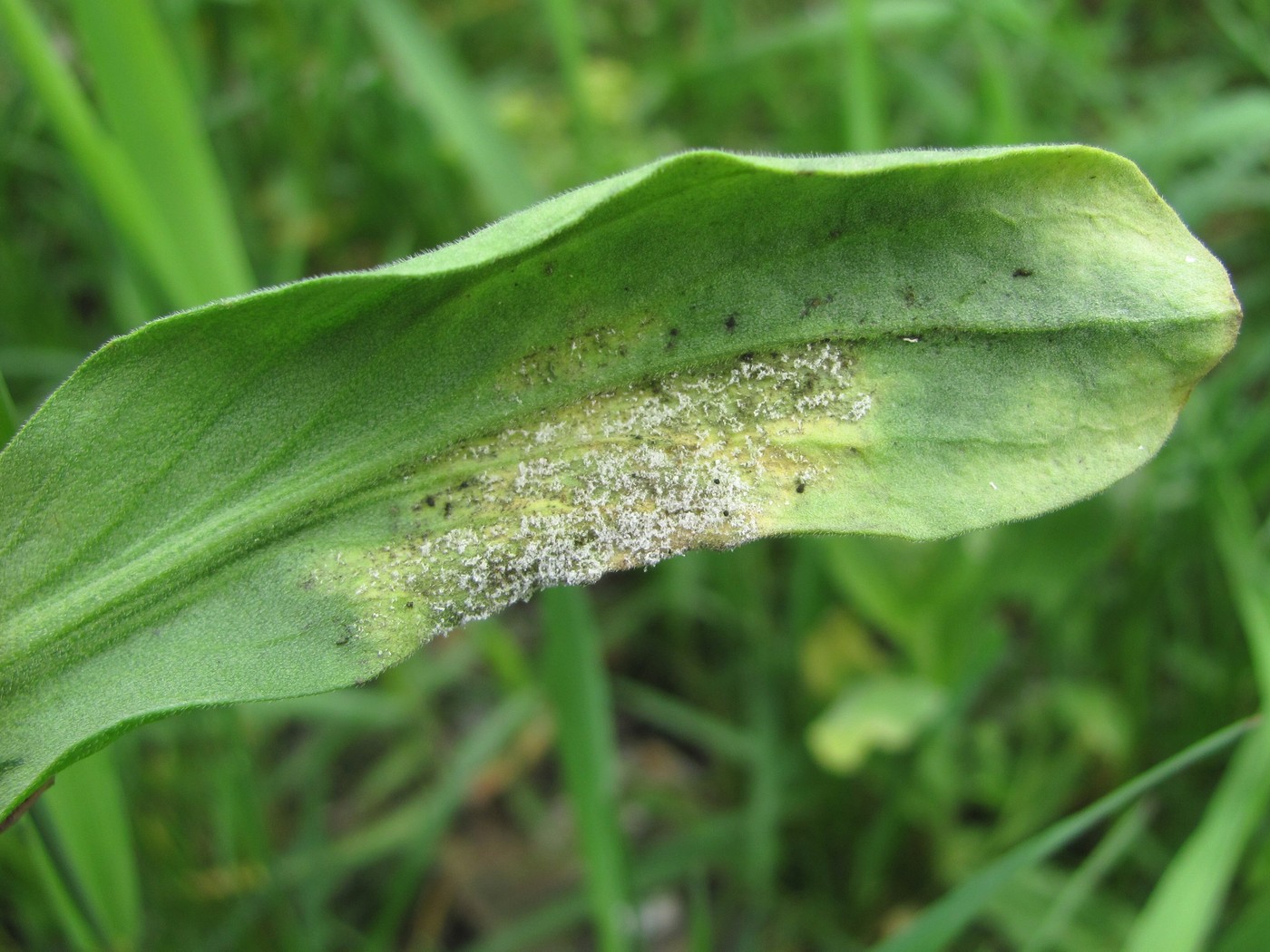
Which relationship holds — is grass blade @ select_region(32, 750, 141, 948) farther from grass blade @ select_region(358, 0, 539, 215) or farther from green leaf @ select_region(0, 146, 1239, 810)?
grass blade @ select_region(358, 0, 539, 215)

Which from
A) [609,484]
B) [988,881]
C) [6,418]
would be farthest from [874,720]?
[6,418]

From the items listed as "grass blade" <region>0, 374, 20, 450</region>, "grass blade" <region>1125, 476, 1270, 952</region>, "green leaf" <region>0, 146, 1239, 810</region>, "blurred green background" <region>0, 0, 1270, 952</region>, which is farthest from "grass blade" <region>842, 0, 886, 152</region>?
"grass blade" <region>0, 374, 20, 450</region>

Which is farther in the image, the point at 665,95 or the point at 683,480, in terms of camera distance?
the point at 665,95

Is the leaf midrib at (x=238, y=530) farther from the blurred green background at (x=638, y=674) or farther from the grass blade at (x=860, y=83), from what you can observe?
the grass blade at (x=860, y=83)

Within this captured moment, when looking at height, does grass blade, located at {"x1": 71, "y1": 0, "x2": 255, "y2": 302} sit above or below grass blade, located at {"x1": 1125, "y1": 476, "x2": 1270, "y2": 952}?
above

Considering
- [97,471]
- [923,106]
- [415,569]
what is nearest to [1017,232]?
[415,569]

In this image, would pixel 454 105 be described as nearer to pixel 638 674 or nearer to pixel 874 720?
pixel 638 674

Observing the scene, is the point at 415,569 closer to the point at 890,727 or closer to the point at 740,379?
the point at 740,379

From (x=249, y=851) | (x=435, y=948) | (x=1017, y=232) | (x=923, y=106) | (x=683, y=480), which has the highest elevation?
(x=1017, y=232)
